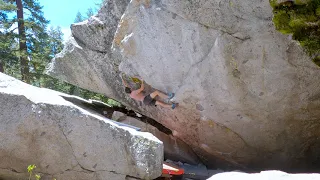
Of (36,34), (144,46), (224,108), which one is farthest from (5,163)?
(36,34)

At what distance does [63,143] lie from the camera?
17.5 ft

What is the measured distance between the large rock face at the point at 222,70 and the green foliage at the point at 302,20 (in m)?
1.20

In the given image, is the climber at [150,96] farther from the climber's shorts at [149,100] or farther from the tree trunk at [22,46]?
the tree trunk at [22,46]

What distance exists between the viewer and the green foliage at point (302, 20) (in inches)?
163

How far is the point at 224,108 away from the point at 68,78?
15.2 feet

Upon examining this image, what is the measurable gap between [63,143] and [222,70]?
3494 mm

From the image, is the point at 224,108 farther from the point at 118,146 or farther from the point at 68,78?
the point at 68,78

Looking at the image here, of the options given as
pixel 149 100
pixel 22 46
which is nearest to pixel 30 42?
pixel 22 46

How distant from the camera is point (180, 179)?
7.41 m

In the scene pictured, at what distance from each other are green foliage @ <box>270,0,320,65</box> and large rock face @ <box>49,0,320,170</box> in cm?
120

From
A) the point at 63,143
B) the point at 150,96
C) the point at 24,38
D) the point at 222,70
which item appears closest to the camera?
the point at 63,143

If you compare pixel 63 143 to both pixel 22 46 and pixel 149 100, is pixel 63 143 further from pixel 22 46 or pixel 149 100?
pixel 22 46

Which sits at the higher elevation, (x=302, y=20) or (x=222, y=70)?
(x=302, y=20)

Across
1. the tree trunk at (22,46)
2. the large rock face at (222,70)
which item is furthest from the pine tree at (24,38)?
the large rock face at (222,70)
